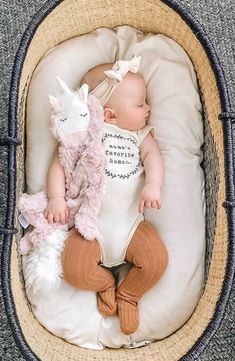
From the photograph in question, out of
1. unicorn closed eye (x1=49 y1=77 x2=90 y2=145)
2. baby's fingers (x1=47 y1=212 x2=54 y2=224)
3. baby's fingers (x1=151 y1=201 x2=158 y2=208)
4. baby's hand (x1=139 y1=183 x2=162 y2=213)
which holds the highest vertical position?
unicorn closed eye (x1=49 y1=77 x2=90 y2=145)

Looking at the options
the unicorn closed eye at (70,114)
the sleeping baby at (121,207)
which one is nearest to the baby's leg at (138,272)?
the sleeping baby at (121,207)

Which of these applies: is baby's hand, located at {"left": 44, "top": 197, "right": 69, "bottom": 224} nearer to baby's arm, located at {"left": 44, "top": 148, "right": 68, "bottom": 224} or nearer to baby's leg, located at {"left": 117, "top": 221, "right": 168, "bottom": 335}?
baby's arm, located at {"left": 44, "top": 148, "right": 68, "bottom": 224}

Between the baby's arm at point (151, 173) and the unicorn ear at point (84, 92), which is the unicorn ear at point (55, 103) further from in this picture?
the baby's arm at point (151, 173)

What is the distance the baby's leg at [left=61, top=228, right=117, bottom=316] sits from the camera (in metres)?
1.34

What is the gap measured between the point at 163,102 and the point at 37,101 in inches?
11.3

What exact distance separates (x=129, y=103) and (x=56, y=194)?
0.25 metres

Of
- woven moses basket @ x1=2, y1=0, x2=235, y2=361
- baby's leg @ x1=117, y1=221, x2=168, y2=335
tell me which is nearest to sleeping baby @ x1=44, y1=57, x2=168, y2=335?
baby's leg @ x1=117, y1=221, x2=168, y2=335

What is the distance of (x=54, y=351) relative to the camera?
1.33 metres

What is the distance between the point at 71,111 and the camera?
1.35 m

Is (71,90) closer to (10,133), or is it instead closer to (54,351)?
(10,133)

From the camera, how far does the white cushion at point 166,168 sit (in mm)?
1391

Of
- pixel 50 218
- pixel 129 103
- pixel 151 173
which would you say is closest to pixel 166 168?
pixel 151 173

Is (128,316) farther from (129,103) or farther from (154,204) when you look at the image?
(129,103)

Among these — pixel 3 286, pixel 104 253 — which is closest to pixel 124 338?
pixel 104 253
